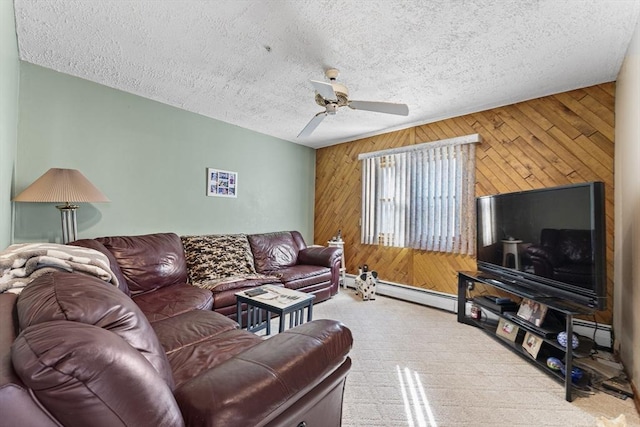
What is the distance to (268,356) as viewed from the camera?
0.98m

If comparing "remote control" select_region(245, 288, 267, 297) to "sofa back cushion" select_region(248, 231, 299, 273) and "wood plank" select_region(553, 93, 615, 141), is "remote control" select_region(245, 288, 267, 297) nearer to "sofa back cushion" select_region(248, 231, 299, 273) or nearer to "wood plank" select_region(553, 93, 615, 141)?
"sofa back cushion" select_region(248, 231, 299, 273)

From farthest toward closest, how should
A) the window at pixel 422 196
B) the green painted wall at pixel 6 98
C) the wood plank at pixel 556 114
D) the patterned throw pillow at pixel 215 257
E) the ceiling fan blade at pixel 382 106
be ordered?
the window at pixel 422 196, the patterned throw pillow at pixel 215 257, the wood plank at pixel 556 114, the ceiling fan blade at pixel 382 106, the green painted wall at pixel 6 98

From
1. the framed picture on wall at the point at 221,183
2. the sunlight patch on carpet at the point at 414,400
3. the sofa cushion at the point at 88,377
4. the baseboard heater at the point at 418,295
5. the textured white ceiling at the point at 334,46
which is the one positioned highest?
the textured white ceiling at the point at 334,46

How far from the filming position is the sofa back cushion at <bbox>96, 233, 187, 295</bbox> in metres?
2.50

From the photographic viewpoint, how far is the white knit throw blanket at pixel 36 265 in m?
1.11

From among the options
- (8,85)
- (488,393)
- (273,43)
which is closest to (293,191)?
(273,43)

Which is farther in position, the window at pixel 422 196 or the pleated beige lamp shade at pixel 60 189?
the window at pixel 422 196

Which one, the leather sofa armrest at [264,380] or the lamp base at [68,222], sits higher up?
the lamp base at [68,222]

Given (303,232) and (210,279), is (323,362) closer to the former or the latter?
(210,279)

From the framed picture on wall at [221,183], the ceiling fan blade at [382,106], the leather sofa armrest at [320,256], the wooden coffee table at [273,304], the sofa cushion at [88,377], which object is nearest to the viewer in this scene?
the sofa cushion at [88,377]

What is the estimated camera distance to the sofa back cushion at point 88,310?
0.72 metres

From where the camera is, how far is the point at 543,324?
2.15 meters

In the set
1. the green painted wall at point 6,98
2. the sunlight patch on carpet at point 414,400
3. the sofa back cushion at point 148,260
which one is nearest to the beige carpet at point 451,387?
the sunlight patch on carpet at point 414,400

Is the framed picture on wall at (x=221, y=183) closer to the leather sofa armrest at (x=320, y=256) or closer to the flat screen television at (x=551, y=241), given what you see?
the leather sofa armrest at (x=320, y=256)
